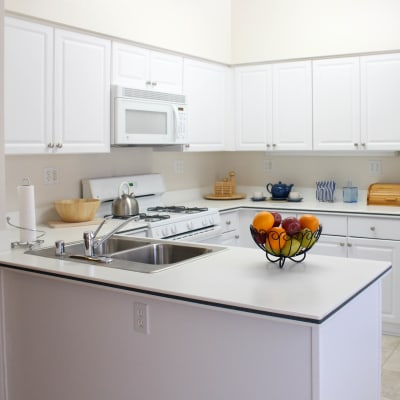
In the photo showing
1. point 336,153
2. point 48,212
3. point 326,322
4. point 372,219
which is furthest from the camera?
point 336,153

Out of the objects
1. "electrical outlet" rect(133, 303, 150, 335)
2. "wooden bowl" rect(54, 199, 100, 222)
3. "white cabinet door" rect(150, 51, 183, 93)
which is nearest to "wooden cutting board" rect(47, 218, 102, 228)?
"wooden bowl" rect(54, 199, 100, 222)

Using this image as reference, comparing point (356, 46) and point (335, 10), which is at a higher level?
point (335, 10)

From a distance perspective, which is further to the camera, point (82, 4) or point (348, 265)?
point (82, 4)

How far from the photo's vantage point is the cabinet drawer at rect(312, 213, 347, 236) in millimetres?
4484

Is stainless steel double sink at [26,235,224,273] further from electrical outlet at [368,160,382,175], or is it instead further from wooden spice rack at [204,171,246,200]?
electrical outlet at [368,160,382,175]

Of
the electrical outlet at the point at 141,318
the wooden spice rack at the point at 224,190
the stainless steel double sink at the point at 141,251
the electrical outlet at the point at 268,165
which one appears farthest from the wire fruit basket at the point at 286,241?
the electrical outlet at the point at 268,165

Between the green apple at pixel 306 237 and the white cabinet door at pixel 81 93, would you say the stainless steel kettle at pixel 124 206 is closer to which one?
the white cabinet door at pixel 81 93

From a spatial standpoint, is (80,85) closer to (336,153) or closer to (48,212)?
(48,212)

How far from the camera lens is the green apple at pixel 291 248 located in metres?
2.37

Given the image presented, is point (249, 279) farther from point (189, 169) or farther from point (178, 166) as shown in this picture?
point (189, 169)

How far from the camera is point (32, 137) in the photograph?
3.40m

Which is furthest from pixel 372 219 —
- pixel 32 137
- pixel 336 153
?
pixel 32 137

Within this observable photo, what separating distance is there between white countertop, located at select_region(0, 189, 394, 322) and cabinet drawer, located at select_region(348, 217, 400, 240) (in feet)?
6.04

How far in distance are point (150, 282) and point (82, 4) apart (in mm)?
A: 2168
